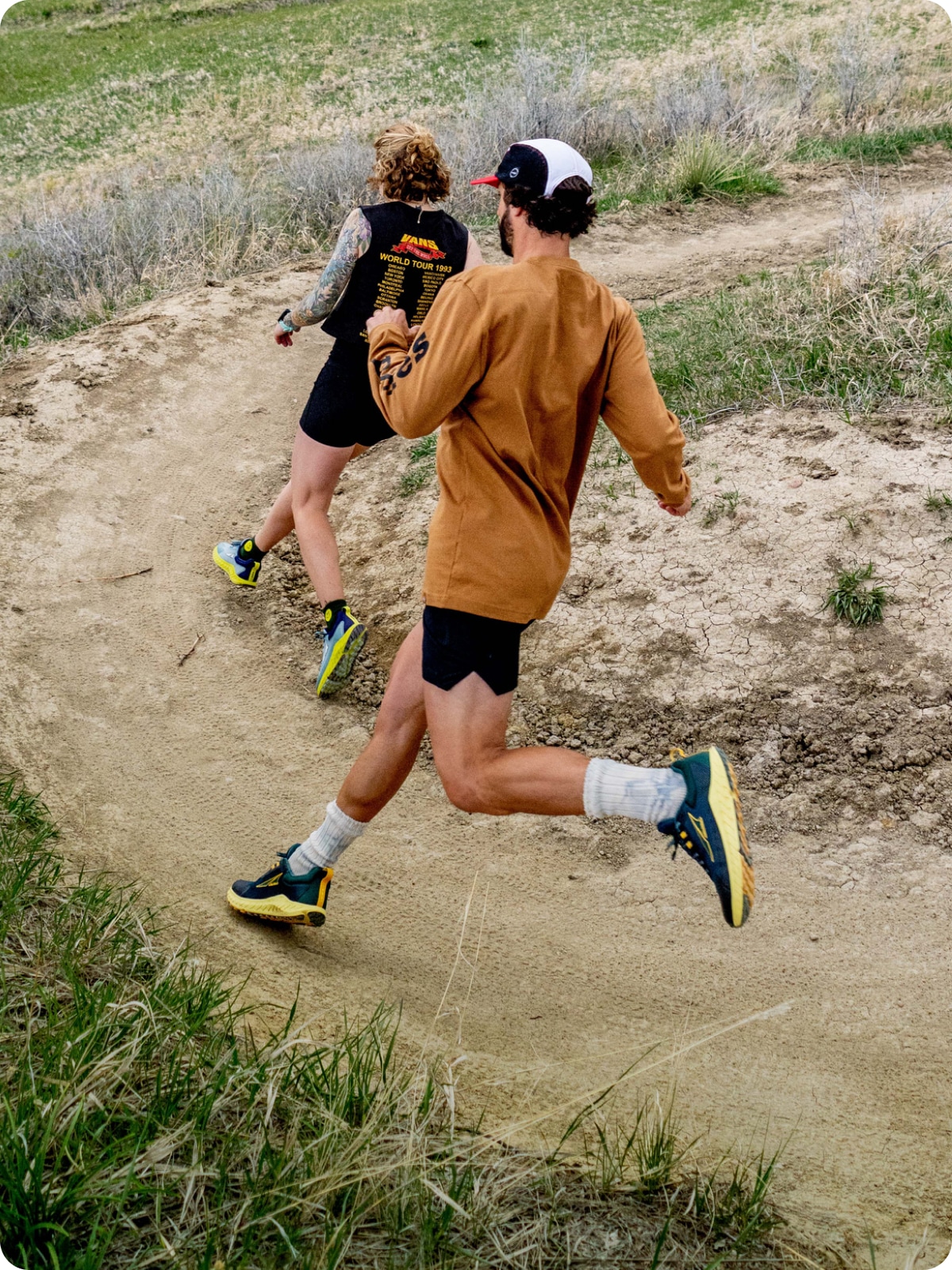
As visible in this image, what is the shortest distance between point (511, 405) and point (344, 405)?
1.88 m

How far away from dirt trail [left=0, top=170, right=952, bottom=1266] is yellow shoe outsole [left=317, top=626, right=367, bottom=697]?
0.64 feet

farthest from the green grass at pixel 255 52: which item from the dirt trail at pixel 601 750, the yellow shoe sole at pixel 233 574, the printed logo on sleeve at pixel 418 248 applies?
the printed logo on sleeve at pixel 418 248

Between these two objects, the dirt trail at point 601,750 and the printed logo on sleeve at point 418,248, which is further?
the printed logo on sleeve at point 418,248

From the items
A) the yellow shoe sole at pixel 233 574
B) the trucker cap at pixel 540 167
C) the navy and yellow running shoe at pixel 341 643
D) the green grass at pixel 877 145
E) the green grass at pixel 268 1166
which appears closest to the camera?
the green grass at pixel 268 1166

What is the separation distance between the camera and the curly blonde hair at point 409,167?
3865 mm

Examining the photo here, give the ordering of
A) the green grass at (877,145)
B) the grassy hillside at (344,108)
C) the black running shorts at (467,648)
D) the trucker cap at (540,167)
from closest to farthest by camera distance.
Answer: the trucker cap at (540,167) → the black running shorts at (467,648) → the grassy hillside at (344,108) → the green grass at (877,145)

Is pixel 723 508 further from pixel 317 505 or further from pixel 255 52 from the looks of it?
pixel 255 52

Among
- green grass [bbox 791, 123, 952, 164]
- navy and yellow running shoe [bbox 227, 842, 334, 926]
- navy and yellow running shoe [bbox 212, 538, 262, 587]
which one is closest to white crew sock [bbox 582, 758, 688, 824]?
navy and yellow running shoe [bbox 227, 842, 334, 926]

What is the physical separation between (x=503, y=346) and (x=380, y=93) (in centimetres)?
1870

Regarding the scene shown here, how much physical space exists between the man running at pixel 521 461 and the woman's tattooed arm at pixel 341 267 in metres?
1.39

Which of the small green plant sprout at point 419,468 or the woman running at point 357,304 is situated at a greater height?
the woman running at point 357,304

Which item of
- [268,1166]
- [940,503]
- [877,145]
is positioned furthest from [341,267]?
[877,145]

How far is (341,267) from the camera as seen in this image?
398 centimetres

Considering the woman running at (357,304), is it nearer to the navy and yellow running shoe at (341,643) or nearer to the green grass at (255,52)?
the navy and yellow running shoe at (341,643)
